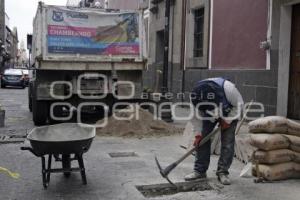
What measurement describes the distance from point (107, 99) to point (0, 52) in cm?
5854

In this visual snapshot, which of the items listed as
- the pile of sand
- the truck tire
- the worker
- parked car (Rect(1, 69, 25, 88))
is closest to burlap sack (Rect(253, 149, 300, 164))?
the worker

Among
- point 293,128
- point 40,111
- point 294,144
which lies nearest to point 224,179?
point 294,144

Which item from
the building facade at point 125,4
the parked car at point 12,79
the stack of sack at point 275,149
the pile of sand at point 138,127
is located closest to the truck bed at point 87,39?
the pile of sand at point 138,127

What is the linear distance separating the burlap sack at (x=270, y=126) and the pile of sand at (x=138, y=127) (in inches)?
163

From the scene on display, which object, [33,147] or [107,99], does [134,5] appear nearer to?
[107,99]

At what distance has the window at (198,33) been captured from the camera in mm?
17062

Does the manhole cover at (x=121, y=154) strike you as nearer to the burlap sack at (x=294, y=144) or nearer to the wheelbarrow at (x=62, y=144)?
the wheelbarrow at (x=62, y=144)

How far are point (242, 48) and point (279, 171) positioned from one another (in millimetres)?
6945

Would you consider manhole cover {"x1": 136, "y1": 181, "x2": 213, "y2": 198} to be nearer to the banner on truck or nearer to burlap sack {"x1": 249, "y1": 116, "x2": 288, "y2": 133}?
burlap sack {"x1": 249, "y1": 116, "x2": 288, "y2": 133}

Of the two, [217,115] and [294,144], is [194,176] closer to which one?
[217,115]

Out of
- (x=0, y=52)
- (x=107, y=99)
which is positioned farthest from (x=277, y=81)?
(x=0, y=52)

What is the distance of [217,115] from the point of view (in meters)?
6.58

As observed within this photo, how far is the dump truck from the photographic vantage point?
38.9ft

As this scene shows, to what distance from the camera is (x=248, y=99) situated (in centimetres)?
1263
